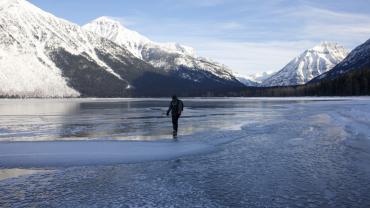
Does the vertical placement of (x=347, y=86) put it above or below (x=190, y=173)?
above

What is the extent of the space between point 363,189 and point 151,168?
630cm

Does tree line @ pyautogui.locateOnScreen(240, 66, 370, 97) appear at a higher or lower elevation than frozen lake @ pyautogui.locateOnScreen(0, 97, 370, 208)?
higher

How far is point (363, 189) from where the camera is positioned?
35.6ft

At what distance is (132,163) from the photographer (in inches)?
587

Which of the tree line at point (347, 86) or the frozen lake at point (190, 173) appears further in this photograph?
the tree line at point (347, 86)

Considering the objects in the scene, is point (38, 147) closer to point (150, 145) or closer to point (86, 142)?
point (86, 142)

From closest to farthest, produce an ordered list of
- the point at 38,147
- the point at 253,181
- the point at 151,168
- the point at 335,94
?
the point at 253,181
the point at 151,168
the point at 38,147
the point at 335,94

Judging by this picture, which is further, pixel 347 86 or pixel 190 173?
pixel 347 86

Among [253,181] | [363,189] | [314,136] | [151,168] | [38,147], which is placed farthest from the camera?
[314,136]

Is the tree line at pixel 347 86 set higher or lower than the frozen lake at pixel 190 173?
higher

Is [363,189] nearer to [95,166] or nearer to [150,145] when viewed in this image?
[95,166]

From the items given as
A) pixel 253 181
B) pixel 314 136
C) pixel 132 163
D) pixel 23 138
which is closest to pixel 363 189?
pixel 253 181

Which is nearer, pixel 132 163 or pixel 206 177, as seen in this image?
pixel 206 177

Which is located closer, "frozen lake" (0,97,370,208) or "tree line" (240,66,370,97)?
"frozen lake" (0,97,370,208)
